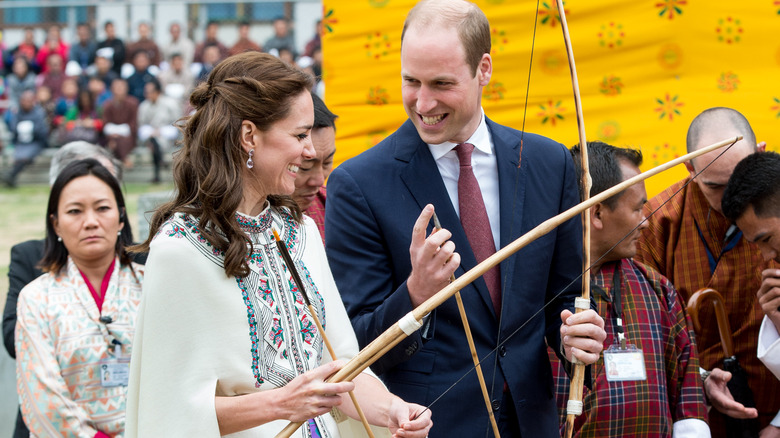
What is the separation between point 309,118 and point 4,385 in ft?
10.2

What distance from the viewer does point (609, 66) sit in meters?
4.05

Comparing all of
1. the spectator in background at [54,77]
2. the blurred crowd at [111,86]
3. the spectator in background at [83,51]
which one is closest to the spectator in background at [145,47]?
the blurred crowd at [111,86]

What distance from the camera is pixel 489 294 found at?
7.31ft

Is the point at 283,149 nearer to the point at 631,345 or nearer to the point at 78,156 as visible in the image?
the point at 631,345

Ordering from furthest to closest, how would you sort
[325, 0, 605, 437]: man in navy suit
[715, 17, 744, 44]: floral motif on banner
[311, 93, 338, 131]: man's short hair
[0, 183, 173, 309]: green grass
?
[0, 183, 173, 309]: green grass < [715, 17, 744, 44]: floral motif on banner < [311, 93, 338, 131]: man's short hair < [325, 0, 605, 437]: man in navy suit

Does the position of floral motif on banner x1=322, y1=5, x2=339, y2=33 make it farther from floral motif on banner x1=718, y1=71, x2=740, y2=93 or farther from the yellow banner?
floral motif on banner x1=718, y1=71, x2=740, y2=93

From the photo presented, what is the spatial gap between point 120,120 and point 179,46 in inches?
60.2

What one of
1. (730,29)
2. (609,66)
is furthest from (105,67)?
(730,29)

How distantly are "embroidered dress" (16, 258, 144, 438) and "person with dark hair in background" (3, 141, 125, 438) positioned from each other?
249 millimetres

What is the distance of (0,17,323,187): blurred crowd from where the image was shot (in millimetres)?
12633

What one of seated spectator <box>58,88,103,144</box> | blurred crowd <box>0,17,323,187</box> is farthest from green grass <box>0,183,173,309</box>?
seated spectator <box>58,88,103,144</box>

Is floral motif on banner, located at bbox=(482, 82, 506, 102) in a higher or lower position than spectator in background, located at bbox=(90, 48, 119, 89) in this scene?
higher

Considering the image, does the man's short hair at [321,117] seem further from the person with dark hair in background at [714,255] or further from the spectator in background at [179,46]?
the spectator in background at [179,46]

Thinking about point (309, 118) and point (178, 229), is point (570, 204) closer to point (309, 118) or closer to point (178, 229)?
point (309, 118)
